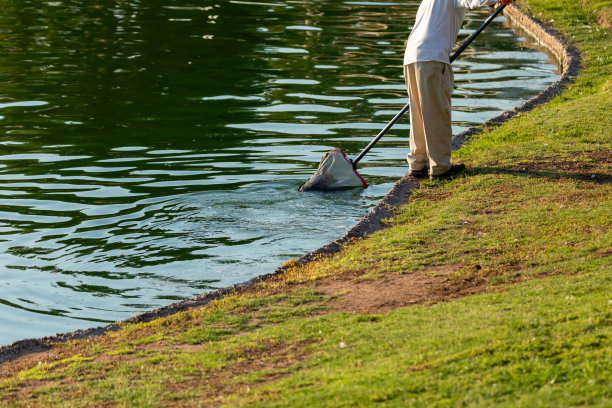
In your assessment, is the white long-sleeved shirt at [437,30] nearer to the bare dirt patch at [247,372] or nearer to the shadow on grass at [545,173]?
the shadow on grass at [545,173]

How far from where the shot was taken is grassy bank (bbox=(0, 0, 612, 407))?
4539 millimetres

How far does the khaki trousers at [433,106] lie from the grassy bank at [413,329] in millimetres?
670

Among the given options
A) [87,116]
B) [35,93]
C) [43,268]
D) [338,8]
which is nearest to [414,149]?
[43,268]

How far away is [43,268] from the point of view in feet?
28.1

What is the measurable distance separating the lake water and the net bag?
0.19 m

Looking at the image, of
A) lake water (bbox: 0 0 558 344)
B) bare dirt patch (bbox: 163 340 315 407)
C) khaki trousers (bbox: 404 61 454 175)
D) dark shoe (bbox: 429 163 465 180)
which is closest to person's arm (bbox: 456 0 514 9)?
khaki trousers (bbox: 404 61 454 175)

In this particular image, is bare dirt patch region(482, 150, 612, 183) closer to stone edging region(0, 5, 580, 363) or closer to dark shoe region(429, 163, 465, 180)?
dark shoe region(429, 163, 465, 180)

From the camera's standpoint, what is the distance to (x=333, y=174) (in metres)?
10.6

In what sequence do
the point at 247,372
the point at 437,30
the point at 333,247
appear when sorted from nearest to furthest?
1. the point at 247,372
2. the point at 333,247
3. the point at 437,30

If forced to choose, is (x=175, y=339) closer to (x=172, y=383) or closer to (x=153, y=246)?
(x=172, y=383)

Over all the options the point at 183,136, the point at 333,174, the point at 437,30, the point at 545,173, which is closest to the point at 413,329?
the point at 545,173

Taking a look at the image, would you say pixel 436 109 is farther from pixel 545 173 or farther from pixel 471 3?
pixel 545 173

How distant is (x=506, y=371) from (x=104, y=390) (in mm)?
2322

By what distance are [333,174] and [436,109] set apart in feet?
5.61
